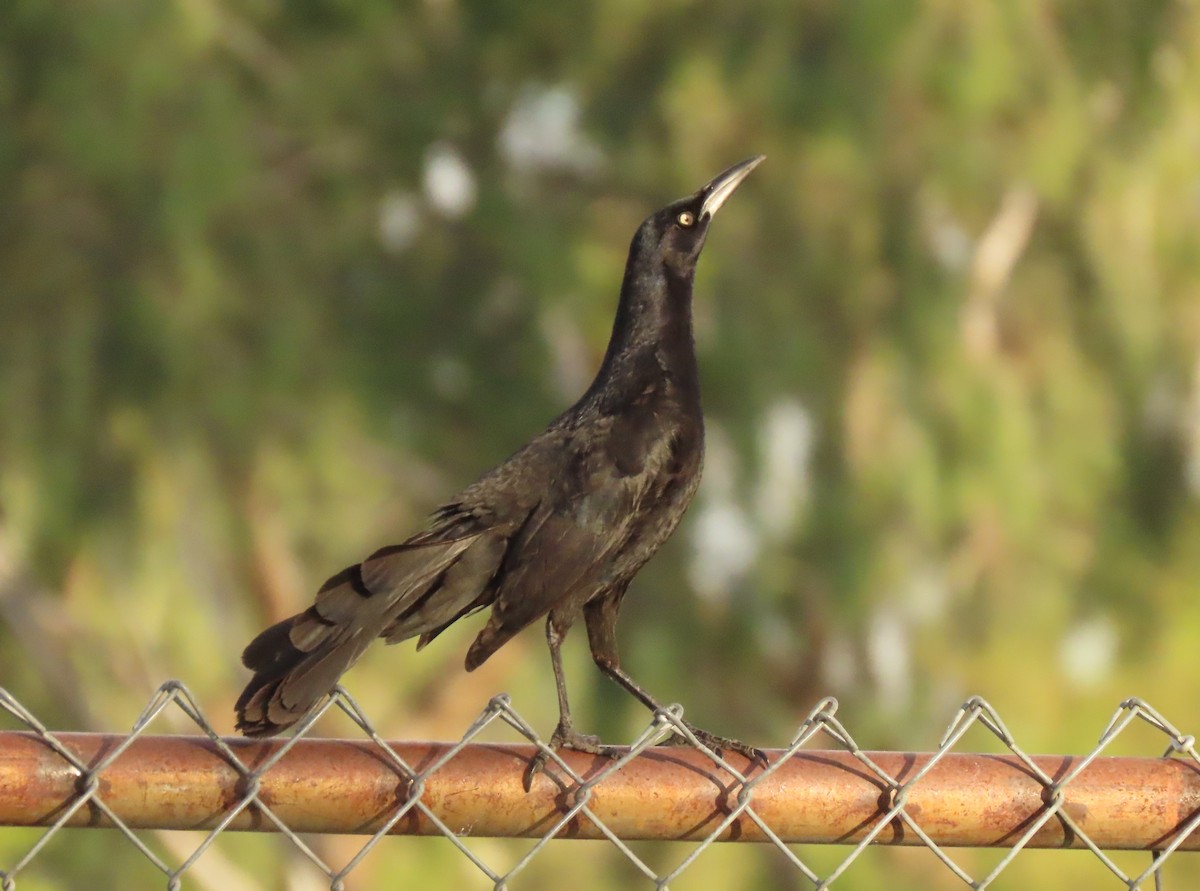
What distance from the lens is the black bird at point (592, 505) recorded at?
6.53 ft

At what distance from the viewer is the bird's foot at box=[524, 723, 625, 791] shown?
1.36 meters

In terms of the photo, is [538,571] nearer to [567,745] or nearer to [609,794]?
[567,745]

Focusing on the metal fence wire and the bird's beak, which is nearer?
the metal fence wire

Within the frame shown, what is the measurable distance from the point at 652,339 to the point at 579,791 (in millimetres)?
1160

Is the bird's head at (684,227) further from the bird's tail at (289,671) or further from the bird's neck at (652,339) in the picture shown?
the bird's tail at (289,671)

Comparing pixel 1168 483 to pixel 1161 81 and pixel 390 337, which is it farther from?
pixel 390 337

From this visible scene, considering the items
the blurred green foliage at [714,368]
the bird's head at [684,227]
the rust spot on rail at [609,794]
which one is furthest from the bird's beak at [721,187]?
the blurred green foliage at [714,368]

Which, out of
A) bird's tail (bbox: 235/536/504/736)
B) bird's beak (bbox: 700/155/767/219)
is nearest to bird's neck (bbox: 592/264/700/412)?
bird's beak (bbox: 700/155/767/219)

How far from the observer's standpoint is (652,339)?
2.40 metres

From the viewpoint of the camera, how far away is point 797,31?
6.72 metres

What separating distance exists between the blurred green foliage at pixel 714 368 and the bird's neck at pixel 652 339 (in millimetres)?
4048

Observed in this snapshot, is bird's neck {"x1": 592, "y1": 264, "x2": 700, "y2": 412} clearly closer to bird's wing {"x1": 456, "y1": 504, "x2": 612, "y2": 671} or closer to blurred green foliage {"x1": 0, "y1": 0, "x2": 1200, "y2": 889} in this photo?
bird's wing {"x1": 456, "y1": 504, "x2": 612, "y2": 671}

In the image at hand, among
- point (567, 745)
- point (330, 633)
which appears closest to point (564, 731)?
point (567, 745)

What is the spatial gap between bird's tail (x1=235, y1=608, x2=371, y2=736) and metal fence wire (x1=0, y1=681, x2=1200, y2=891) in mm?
43
